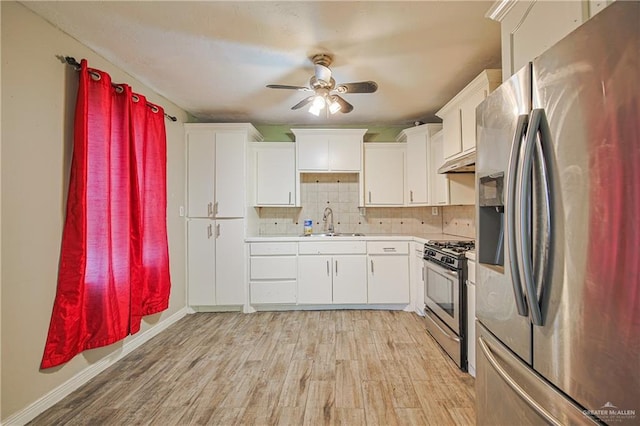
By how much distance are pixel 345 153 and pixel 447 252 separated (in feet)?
5.96

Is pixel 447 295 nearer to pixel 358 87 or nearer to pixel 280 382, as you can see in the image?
pixel 280 382

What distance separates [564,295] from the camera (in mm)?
787

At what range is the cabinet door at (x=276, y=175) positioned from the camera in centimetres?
355

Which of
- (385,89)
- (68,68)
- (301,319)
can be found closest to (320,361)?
(301,319)

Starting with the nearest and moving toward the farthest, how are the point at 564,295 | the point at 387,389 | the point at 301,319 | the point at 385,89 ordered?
the point at 564,295 → the point at 387,389 → the point at 385,89 → the point at 301,319

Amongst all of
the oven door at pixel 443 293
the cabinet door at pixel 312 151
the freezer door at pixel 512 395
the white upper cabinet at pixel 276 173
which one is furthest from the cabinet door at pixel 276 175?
the freezer door at pixel 512 395

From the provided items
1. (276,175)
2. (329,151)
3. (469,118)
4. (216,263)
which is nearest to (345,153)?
(329,151)

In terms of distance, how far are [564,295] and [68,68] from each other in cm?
289

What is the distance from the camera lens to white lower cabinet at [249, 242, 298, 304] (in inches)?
128

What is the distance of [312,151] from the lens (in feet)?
11.5

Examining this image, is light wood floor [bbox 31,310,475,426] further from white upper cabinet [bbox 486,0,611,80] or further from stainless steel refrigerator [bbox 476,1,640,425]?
white upper cabinet [bbox 486,0,611,80]

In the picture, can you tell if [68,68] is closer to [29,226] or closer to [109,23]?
[109,23]

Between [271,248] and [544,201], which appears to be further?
[271,248]

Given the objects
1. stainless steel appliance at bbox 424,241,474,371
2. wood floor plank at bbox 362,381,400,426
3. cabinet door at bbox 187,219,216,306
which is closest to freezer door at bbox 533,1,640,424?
wood floor plank at bbox 362,381,400,426
